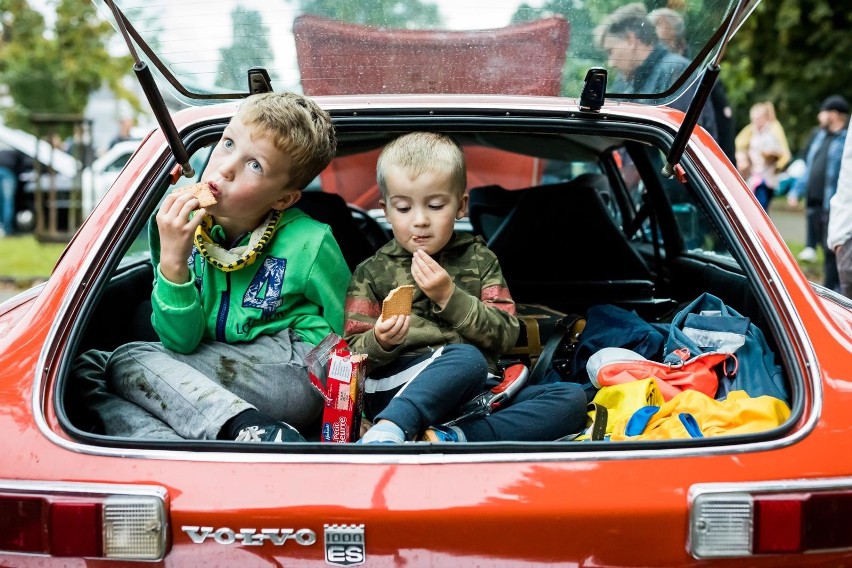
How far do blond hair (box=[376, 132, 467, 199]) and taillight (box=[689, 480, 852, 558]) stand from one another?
1.16 meters

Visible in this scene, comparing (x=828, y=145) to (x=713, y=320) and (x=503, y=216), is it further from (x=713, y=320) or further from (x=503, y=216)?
(x=713, y=320)

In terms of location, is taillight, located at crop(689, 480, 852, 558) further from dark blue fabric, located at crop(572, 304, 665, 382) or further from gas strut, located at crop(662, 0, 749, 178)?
dark blue fabric, located at crop(572, 304, 665, 382)

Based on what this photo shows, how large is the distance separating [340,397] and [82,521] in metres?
0.62

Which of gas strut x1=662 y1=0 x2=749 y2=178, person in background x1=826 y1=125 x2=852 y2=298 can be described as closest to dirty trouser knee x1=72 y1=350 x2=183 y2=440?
gas strut x1=662 y1=0 x2=749 y2=178

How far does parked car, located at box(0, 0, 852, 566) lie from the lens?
61.4 inches

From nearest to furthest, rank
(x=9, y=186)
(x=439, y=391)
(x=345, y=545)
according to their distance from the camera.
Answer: (x=345, y=545) < (x=439, y=391) < (x=9, y=186)

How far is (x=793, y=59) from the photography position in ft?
58.6

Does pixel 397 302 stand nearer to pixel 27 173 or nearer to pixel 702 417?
pixel 702 417

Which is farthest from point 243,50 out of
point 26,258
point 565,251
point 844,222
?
point 26,258

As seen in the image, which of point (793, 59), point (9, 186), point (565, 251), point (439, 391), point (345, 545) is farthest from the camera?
point (793, 59)

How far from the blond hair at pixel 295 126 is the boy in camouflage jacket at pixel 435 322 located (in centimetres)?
21

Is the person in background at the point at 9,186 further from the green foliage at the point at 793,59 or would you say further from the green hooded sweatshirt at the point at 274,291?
the green hooded sweatshirt at the point at 274,291

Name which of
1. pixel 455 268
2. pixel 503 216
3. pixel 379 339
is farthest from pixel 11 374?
pixel 503 216

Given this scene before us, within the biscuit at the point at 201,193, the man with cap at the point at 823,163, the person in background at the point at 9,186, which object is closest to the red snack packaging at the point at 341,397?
the biscuit at the point at 201,193
